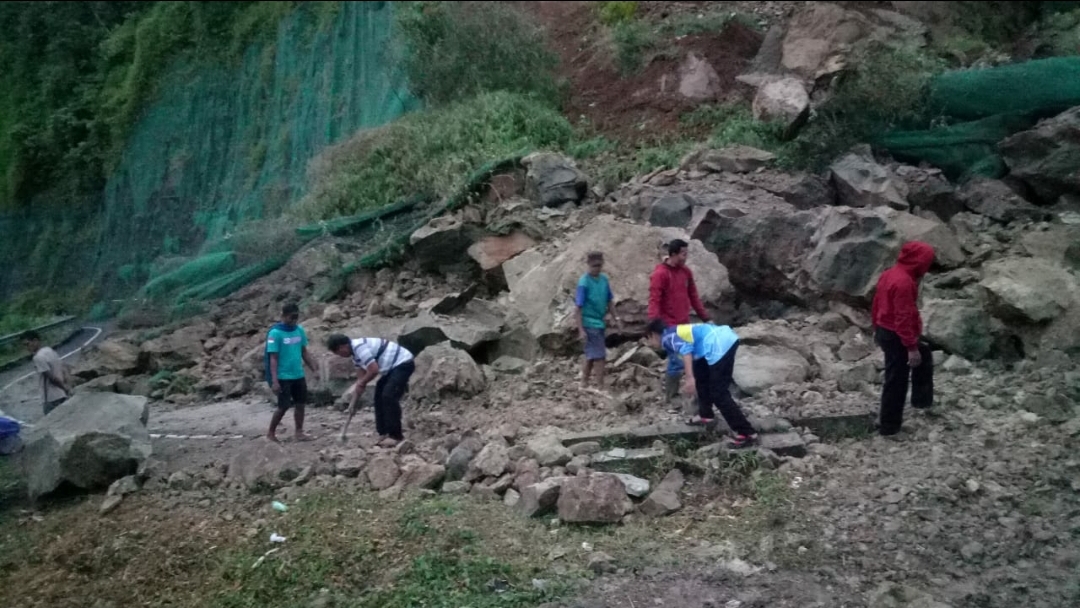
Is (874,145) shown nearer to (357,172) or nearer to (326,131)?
(357,172)

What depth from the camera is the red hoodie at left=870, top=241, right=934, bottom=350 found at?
20.3ft

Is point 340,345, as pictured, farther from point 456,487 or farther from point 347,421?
point 456,487

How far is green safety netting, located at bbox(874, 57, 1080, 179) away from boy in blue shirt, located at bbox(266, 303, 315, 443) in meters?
6.60

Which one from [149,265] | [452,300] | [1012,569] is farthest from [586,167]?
[1012,569]

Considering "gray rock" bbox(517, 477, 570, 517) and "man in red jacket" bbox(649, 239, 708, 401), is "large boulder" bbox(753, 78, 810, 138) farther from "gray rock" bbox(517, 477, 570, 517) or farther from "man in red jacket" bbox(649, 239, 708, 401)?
"gray rock" bbox(517, 477, 570, 517)

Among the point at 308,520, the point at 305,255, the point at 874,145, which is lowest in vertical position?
the point at 308,520

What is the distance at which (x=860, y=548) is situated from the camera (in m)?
5.15

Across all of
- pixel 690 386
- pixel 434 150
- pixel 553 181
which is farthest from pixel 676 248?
pixel 434 150

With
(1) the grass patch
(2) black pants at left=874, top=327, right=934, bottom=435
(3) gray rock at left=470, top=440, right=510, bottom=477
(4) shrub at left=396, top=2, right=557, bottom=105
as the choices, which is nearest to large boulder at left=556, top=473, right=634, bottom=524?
(3) gray rock at left=470, top=440, right=510, bottom=477

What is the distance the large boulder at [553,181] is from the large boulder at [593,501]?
5736mm

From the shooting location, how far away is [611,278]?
8789mm

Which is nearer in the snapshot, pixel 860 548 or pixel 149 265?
pixel 860 548

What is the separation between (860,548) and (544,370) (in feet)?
12.6

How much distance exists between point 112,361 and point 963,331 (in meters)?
8.90
